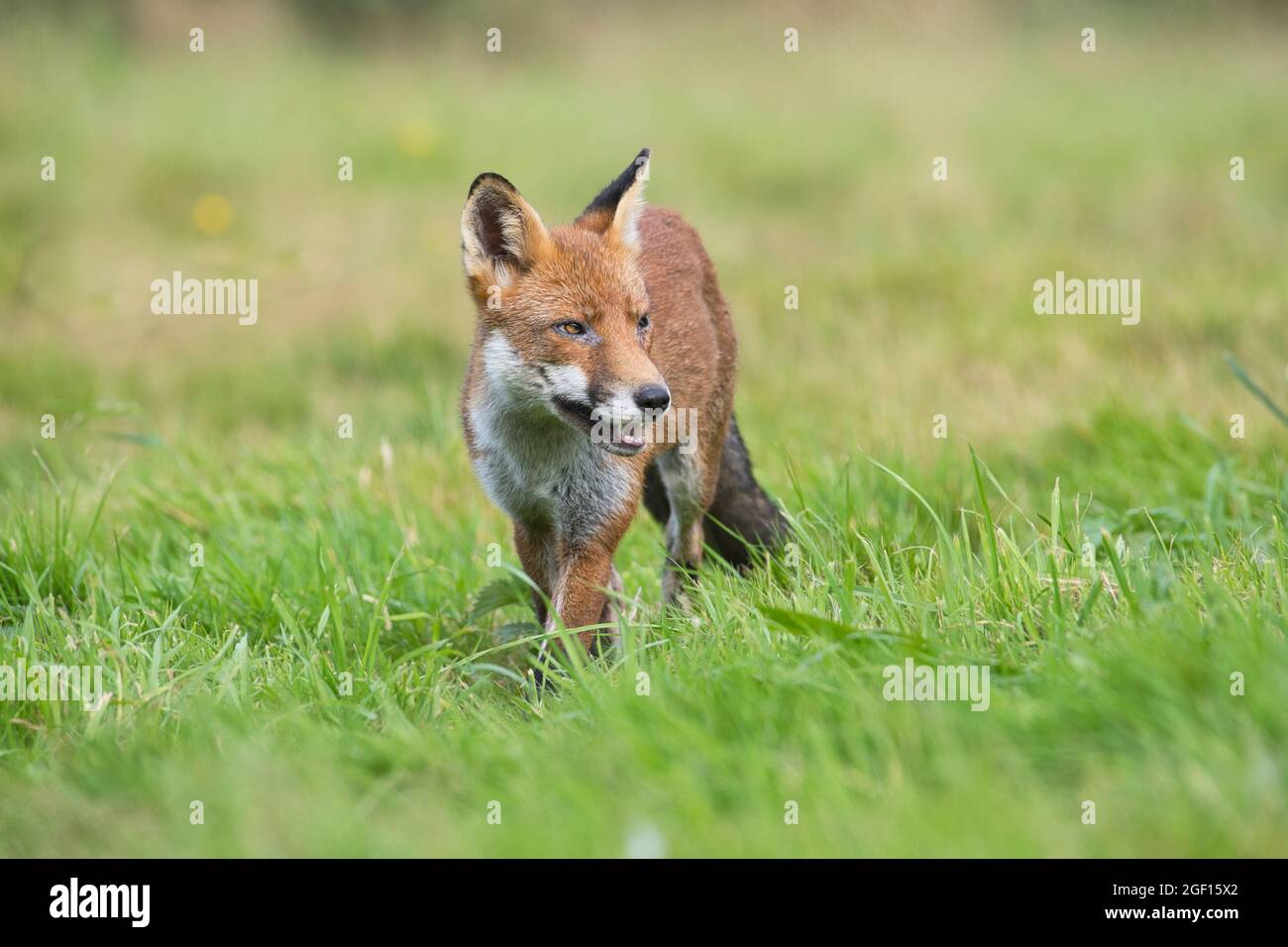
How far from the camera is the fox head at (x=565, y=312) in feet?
15.7

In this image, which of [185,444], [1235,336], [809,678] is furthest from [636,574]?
[1235,336]

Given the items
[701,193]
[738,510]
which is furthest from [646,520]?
[701,193]

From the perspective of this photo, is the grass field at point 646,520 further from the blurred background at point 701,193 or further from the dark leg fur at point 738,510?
the dark leg fur at point 738,510

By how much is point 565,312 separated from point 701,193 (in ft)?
29.9

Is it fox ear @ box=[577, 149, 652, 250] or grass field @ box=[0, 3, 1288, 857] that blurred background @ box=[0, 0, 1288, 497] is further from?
fox ear @ box=[577, 149, 652, 250]

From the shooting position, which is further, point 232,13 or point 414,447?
point 232,13

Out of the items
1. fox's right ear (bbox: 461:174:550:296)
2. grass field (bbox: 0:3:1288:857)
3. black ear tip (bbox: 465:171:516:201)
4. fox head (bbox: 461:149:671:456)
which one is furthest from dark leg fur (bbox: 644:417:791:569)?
black ear tip (bbox: 465:171:516:201)

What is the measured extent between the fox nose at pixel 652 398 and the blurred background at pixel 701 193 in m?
1.92

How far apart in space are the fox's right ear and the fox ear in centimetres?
29

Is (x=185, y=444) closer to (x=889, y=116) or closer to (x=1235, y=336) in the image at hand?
(x=1235, y=336)

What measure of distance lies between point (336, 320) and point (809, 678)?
7.95 m

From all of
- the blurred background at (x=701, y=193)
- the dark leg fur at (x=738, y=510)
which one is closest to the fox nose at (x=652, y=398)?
the dark leg fur at (x=738, y=510)

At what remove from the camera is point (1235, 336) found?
28.0 ft

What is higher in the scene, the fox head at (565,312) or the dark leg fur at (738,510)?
the fox head at (565,312)
